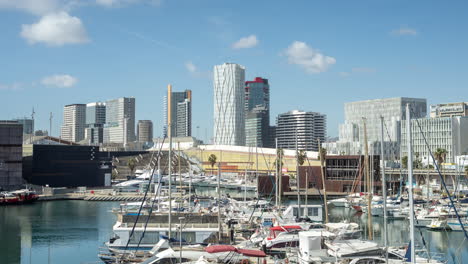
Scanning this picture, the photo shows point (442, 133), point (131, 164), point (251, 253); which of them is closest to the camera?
point (251, 253)

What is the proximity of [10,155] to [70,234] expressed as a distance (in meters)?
53.5

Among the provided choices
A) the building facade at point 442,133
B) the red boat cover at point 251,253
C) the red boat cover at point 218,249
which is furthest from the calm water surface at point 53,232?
the building facade at point 442,133

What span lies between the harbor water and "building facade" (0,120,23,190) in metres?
17.9

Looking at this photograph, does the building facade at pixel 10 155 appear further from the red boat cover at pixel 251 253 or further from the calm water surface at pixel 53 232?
the red boat cover at pixel 251 253

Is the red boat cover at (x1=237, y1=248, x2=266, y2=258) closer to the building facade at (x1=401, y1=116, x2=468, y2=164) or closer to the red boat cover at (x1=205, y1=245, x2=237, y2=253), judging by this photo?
the red boat cover at (x1=205, y1=245, x2=237, y2=253)

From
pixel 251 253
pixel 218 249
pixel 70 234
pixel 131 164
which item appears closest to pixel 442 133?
pixel 131 164

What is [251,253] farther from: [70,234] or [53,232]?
[53,232]

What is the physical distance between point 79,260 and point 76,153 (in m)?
75.4

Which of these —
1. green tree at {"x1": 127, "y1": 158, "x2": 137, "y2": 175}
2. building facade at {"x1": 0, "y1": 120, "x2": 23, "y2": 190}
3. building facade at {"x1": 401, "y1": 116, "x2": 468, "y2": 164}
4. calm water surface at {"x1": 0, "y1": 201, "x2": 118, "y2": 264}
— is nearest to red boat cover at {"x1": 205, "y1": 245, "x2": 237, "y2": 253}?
calm water surface at {"x1": 0, "y1": 201, "x2": 118, "y2": 264}

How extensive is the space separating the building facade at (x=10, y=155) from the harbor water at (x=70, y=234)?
17.9 m

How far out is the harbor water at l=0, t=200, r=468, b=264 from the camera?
4559cm

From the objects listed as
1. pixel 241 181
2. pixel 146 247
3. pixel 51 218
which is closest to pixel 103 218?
pixel 51 218

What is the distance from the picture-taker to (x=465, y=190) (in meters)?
89.7

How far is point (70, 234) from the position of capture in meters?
58.3
